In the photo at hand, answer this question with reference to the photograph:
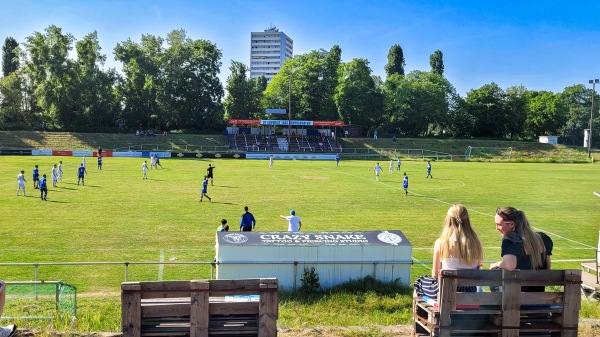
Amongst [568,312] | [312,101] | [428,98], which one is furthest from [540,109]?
[568,312]

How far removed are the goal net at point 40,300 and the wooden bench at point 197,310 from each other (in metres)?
4.13

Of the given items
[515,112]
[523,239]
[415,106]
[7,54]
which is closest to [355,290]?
[523,239]

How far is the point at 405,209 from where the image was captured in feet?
87.6

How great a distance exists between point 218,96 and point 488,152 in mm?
47602

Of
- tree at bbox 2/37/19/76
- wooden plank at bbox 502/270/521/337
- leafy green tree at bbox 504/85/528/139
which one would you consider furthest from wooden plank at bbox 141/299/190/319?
tree at bbox 2/37/19/76

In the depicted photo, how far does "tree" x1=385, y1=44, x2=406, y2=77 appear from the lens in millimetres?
114062

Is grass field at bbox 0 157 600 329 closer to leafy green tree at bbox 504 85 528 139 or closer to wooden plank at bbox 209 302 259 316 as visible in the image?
wooden plank at bbox 209 302 259 316

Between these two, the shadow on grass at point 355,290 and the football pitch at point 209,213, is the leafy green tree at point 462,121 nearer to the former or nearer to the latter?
the football pitch at point 209,213

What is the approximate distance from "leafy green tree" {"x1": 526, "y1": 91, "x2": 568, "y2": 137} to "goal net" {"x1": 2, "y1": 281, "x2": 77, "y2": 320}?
10340 centimetres

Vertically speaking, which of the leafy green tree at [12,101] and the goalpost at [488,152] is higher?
the leafy green tree at [12,101]

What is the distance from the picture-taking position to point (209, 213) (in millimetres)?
24250

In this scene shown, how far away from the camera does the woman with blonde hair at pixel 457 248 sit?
587cm

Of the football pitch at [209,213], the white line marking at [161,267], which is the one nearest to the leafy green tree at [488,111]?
the football pitch at [209,213]

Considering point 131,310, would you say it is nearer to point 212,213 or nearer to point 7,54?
point 212,213
